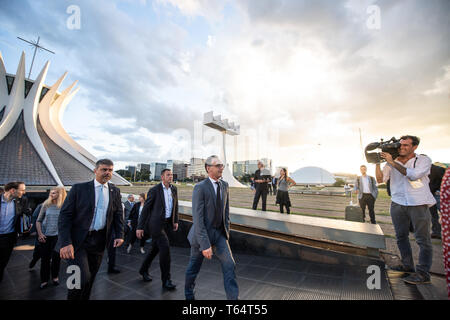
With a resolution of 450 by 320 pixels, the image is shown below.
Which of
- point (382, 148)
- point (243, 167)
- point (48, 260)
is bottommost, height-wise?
point (48, 260)

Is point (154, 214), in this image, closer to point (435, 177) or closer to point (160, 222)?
point (160, 222)

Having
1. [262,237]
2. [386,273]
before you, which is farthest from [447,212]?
[262,237]

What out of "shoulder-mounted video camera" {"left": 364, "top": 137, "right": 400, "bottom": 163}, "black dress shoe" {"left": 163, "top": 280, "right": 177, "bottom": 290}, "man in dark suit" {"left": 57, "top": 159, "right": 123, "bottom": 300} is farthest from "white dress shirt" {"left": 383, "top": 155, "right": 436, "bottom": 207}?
"man in dark suit" {"left": 57, "top": 159, "right": 123, "bottom": 300}

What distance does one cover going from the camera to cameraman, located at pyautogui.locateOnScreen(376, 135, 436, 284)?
282cm

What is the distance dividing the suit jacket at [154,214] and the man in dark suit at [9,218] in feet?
7.80

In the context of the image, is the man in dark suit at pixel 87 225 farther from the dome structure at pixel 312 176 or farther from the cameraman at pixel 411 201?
the dome structure at pixel 312 176

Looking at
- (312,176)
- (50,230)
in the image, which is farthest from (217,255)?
(312,176)

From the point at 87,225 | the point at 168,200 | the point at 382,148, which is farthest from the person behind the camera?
the point at 168,200

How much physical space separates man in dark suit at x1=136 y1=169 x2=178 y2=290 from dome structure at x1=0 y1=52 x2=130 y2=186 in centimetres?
1981

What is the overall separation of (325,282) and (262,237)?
1587 millimetres

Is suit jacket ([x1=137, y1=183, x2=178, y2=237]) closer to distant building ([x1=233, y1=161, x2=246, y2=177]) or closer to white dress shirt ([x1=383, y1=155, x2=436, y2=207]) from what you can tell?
white dress shirt ([x1=383, y1=155, x2=436, y2=207])

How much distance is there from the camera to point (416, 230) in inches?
115

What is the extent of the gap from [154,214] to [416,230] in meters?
4.41
